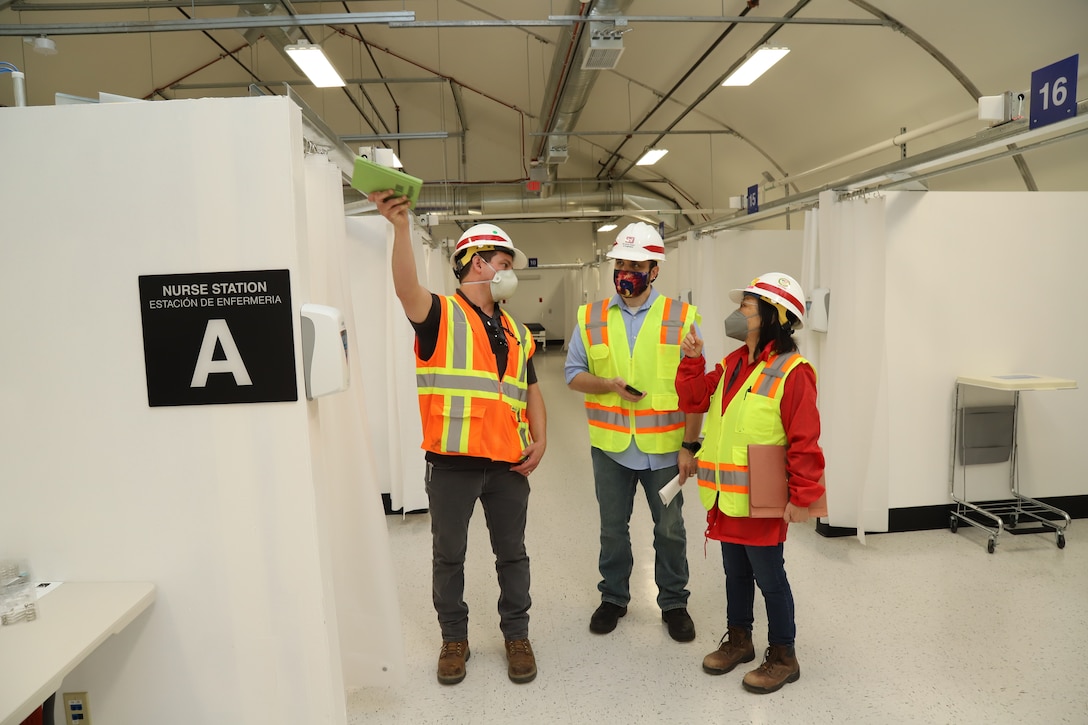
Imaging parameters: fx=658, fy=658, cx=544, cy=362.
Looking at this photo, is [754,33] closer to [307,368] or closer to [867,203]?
[867,203]

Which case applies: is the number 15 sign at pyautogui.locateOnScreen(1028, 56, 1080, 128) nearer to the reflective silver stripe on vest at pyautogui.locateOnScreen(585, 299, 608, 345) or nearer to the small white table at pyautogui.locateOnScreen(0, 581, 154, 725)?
the reflective silver stripe on vest at pyautogui.locateOnScreen(585, 299, 608, 345)

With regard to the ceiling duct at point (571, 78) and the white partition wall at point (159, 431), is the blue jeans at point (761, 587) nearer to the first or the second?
the white partition wall at point (159, 431)

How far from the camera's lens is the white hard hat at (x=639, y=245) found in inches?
105

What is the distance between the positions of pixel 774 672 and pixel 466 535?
125 cm

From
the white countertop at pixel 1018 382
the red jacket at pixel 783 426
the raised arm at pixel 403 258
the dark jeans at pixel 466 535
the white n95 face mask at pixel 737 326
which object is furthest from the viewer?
the white countertop at pixel 1018 382

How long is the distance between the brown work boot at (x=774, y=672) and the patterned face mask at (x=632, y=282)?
147 centimetres

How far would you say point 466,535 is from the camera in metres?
2.51

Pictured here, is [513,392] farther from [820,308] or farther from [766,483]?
[820,308]

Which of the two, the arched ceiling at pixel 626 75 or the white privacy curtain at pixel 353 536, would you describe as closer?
the white privacy curtain at pixel 353 536

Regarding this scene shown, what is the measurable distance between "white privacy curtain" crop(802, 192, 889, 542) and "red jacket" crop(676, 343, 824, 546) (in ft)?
5.43

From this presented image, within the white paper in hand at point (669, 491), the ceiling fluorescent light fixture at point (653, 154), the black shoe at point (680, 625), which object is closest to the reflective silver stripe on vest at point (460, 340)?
the white paper in hand at point (669, 491)

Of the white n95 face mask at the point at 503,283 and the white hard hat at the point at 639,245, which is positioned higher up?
the white hard hat at the point at 639,245

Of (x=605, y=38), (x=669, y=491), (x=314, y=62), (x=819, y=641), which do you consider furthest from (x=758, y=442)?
(x=314, y=62)

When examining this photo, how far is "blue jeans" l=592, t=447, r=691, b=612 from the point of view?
2783mm
